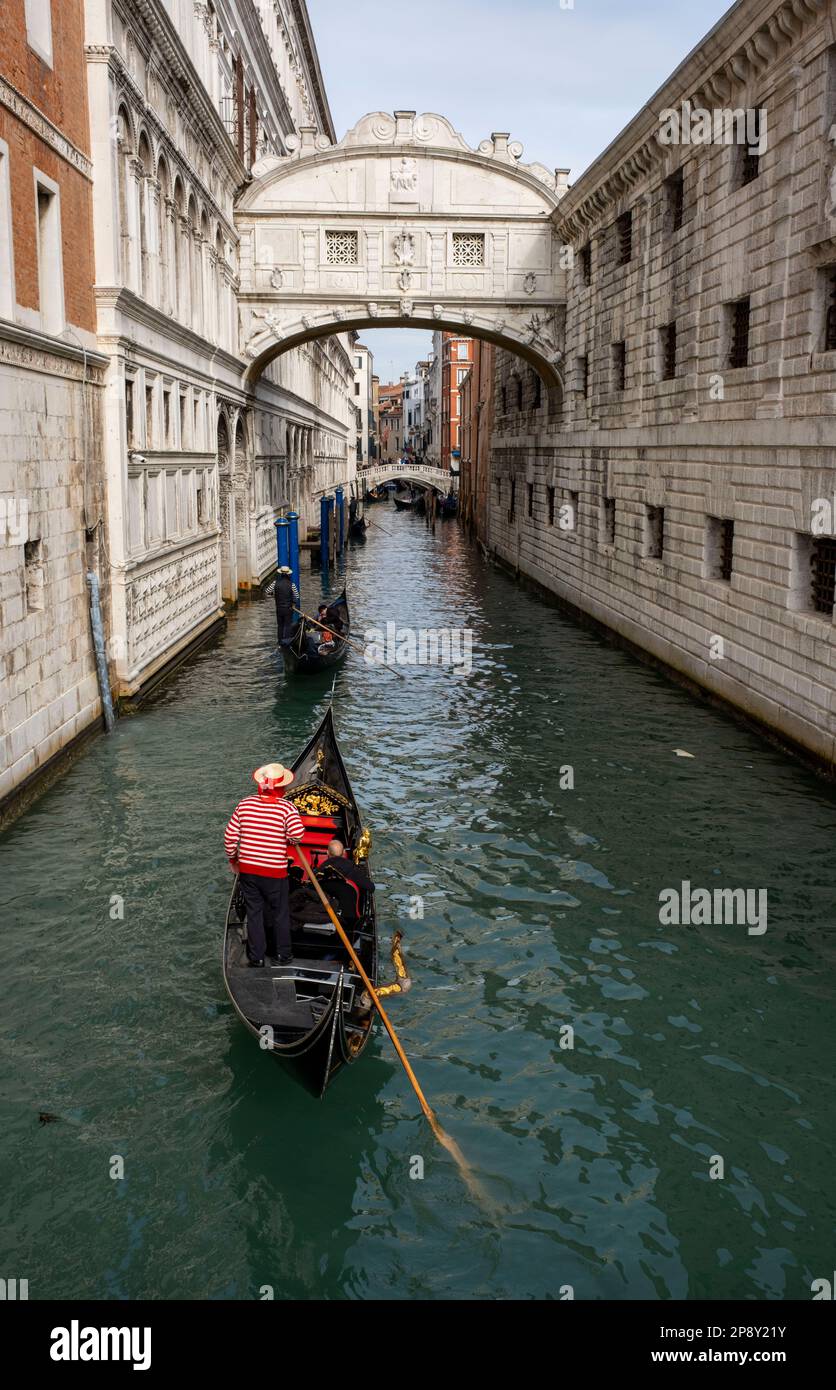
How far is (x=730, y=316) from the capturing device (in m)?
15.1

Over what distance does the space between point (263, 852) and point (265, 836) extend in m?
0.09

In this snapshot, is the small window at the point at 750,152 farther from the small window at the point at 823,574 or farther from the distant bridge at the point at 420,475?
the distant bridge at the point at 420,475

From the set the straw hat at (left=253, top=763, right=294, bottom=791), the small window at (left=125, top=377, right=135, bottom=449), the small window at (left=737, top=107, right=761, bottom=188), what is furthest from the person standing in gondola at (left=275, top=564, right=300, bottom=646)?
the straw hat at (left=253, top=763, right=294, bottom=791)

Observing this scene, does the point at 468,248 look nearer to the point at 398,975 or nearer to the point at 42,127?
the point at 42,127

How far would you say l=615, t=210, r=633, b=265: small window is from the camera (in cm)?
2041

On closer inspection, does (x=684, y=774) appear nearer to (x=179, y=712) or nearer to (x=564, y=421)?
(x=179, y=712)

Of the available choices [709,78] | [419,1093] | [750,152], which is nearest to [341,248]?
[709,78]

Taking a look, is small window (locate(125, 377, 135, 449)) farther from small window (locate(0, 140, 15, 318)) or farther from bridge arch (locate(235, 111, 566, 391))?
bridge arch (locate(235, 111, 566, 391))

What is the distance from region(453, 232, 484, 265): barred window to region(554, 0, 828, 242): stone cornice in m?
2.79

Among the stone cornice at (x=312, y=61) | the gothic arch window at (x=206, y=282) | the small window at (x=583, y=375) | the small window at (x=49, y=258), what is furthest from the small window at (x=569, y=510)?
the stone cornice at (x=312, y=61)

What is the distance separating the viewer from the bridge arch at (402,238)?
76.4ft

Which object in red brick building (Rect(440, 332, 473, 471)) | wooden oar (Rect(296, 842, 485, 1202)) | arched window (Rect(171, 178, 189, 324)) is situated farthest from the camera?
red brick building (Rect(440, 332, 473, 471))

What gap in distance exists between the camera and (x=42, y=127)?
1105 centimetres

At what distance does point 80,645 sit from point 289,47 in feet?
93.7
